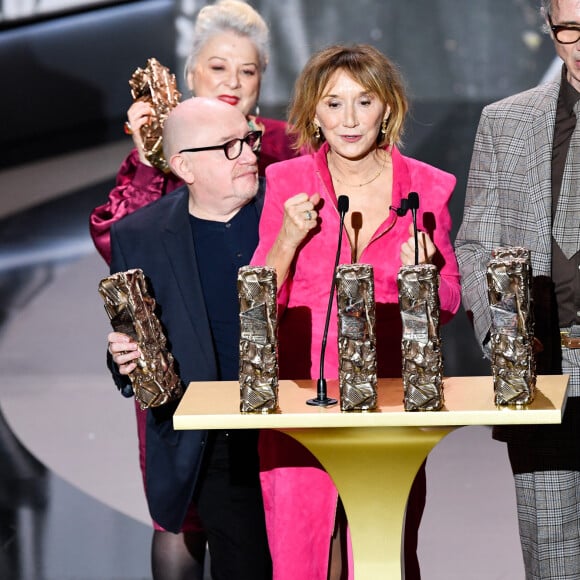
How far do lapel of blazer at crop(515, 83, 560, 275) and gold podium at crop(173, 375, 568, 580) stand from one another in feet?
1.67

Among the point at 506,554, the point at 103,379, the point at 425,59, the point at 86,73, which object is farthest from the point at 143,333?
the point at 86,73

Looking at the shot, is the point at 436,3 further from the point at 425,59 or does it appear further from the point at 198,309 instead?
the point at 198,309

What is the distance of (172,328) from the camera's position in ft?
11.2

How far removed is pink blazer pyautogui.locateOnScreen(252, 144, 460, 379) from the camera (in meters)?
3.18

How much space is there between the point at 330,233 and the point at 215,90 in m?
1.25

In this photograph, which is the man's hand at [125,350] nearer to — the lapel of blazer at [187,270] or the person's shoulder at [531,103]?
the lapel of blazer at [187,270]

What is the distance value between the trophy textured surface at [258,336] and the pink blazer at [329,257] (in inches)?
17.2

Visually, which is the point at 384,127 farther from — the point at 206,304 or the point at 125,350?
the point at 125,350

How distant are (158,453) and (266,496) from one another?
14.2 inches

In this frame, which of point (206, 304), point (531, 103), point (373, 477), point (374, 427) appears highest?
point (531, 103)

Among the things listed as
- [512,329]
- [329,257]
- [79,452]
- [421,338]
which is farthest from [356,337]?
[79,452]

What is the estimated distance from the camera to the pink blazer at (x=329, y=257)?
3.18m

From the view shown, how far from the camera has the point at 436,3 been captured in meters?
7.29

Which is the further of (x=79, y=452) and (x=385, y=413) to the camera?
(x=79, y=452)
